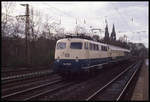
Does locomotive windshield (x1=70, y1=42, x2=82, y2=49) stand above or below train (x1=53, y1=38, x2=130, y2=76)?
above

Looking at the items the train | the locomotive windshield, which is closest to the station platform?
the train

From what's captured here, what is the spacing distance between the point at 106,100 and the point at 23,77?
30.3ft

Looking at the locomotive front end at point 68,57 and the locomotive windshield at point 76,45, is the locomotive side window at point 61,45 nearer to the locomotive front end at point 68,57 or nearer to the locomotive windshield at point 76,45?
the locomotive front end at point 68,57

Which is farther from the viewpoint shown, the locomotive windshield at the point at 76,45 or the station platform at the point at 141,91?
the locomotive windshield at the point at 76,45

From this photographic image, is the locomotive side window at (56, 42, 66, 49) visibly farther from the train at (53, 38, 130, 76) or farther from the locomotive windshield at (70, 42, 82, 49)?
the locomotive windshield at (70, 42, 82, 49)

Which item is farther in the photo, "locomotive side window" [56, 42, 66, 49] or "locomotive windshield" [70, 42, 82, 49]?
"locomotive side window" [56, 42, 66, 49]

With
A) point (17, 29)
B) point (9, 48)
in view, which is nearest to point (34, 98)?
point (9, 48)

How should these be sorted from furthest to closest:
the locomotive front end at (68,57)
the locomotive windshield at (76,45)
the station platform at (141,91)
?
1. the locomotive windshield at (76,45)
2. the locomotive front end at (68,57)
3. the station platform at (141,91)

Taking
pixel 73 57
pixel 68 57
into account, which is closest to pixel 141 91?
pixel 73 57

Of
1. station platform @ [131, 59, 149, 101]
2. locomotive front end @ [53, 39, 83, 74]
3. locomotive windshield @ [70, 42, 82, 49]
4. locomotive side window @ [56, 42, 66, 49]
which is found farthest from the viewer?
locomotive side window @ [56, 42, 66, 49]

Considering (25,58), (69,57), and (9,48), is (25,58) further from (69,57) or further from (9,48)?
(69,57)

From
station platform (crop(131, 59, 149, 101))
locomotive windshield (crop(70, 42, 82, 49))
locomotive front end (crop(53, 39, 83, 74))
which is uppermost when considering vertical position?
locomotive windshield (crop(70, 42, 82, 49))

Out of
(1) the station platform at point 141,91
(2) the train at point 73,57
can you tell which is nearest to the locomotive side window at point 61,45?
(2) the train at point 73,57

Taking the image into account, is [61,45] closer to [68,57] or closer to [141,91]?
[68,57]
